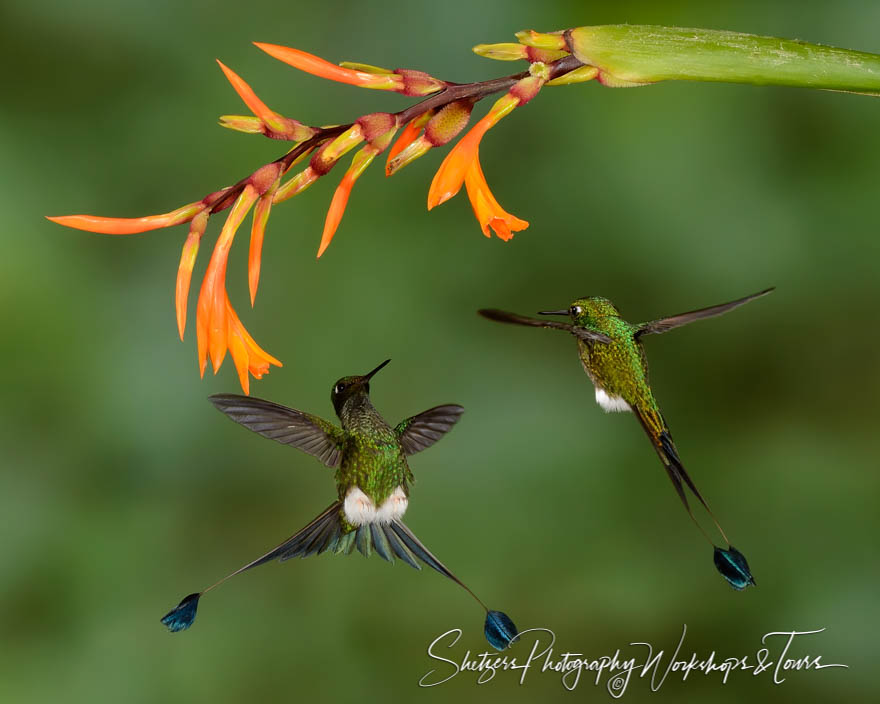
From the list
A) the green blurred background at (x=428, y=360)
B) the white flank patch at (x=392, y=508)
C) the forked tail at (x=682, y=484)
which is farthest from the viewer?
the green blurred background at (x=428, y=360)

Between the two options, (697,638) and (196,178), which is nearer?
(697,638)

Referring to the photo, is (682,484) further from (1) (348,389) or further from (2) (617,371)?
(1) (348,389)

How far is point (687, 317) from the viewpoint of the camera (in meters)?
0.63

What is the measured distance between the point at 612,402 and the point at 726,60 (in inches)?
10.1

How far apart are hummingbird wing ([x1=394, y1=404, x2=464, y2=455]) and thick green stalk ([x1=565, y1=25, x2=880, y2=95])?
0.82 feet

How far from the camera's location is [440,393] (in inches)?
61.4

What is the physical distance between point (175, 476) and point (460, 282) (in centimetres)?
58

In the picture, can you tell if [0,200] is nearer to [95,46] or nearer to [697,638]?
[95,46]

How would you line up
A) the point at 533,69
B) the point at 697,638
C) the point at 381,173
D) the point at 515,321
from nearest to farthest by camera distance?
the point at 515,321 → the point at 533,69 → the point at 697,638 → the point at 381,173

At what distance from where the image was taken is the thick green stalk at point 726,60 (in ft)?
1.90

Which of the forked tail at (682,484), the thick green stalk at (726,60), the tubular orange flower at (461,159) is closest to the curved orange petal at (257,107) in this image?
the tubular orange flower at (461,159)

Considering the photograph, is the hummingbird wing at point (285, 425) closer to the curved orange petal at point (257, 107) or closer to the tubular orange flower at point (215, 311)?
the tubular orange flower at point (215, 311)

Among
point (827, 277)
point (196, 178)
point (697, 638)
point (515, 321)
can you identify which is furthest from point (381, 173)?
point (515, 321)

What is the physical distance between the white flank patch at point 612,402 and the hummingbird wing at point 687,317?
2.1 inches
